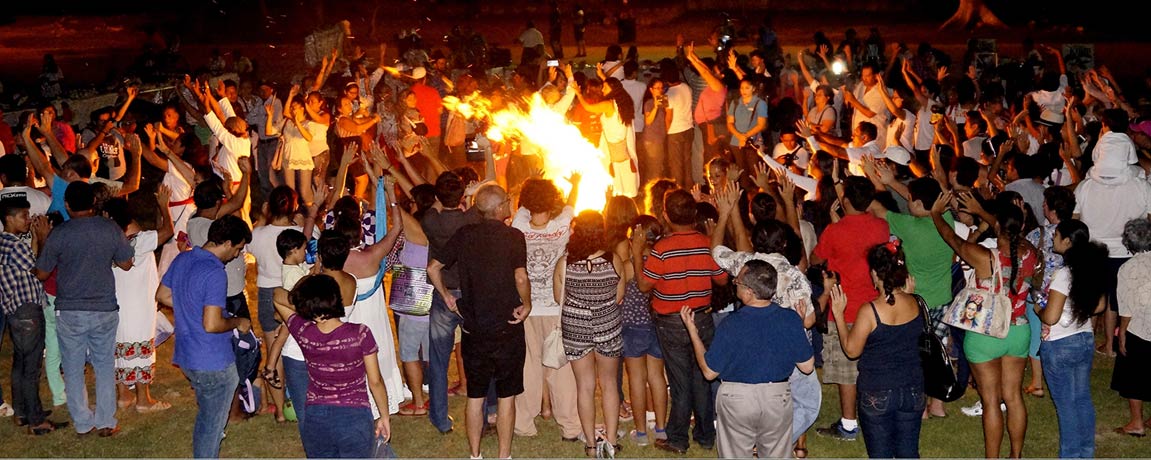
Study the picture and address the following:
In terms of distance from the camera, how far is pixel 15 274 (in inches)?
326

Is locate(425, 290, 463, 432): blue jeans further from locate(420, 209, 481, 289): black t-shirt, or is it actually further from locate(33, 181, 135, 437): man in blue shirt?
locate(33, 181, 135, 437): man in blue shirt

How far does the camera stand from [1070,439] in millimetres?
7438

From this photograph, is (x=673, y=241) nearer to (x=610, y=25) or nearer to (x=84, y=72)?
(x=84, y=72)

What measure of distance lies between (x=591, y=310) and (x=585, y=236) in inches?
21.4

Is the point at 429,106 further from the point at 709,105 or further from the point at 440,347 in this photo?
the point at 440,347

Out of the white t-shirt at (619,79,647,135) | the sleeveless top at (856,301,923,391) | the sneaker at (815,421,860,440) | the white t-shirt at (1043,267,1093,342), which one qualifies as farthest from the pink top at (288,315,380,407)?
the white t-shirt at (619,79,647,135)

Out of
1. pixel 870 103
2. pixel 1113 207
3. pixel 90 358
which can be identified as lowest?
pixel 90 358

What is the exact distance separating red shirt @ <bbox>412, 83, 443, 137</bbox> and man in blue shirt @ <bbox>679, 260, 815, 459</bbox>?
30.8 feet

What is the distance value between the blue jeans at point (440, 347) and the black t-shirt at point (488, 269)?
86cm

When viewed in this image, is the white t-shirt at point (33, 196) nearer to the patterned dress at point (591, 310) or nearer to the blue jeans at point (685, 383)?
the patterned dress at point (591, 310)

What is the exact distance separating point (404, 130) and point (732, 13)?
93.5 feet

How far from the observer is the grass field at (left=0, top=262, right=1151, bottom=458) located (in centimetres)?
812

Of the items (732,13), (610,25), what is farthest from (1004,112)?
(732,13)

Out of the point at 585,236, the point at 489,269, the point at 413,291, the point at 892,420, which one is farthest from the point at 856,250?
the point at 413,291
